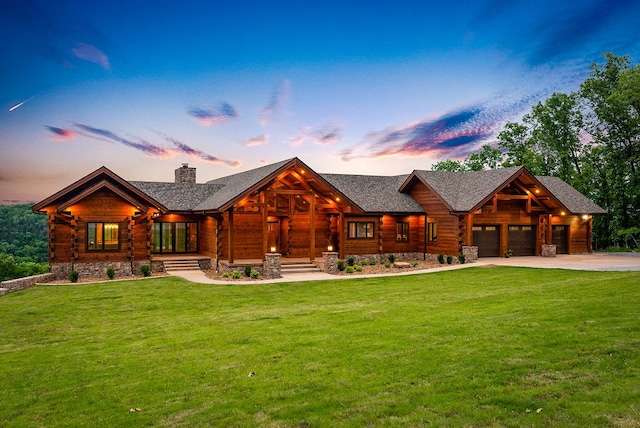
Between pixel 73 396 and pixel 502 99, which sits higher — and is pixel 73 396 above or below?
below

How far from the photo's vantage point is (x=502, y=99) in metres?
44.6

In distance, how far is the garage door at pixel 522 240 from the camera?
33.2 m

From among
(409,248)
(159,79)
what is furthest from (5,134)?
(409,248)

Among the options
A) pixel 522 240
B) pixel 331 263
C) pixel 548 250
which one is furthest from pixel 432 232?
pixel 331 263

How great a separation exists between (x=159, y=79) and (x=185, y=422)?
29.3 metres

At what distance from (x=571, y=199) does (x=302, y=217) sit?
23.0 meters

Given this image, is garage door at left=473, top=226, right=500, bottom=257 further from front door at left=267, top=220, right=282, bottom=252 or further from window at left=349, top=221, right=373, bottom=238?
front door at left=267, top=220, right=282, bottom=252

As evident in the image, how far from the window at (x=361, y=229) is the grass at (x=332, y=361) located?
48.4 feet

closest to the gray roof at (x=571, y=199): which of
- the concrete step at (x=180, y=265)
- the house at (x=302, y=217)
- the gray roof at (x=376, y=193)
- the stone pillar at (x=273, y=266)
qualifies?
the house at (x=302, y=217)

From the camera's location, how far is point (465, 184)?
1329 inches

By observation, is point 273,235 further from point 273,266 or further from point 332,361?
point 332,361

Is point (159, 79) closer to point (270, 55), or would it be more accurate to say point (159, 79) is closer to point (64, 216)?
point (270, 55)

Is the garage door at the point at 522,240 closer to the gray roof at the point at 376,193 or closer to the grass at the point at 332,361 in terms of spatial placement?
the gray roof at the point at 376,193

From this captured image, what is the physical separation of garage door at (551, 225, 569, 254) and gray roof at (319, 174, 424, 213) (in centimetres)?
1126
